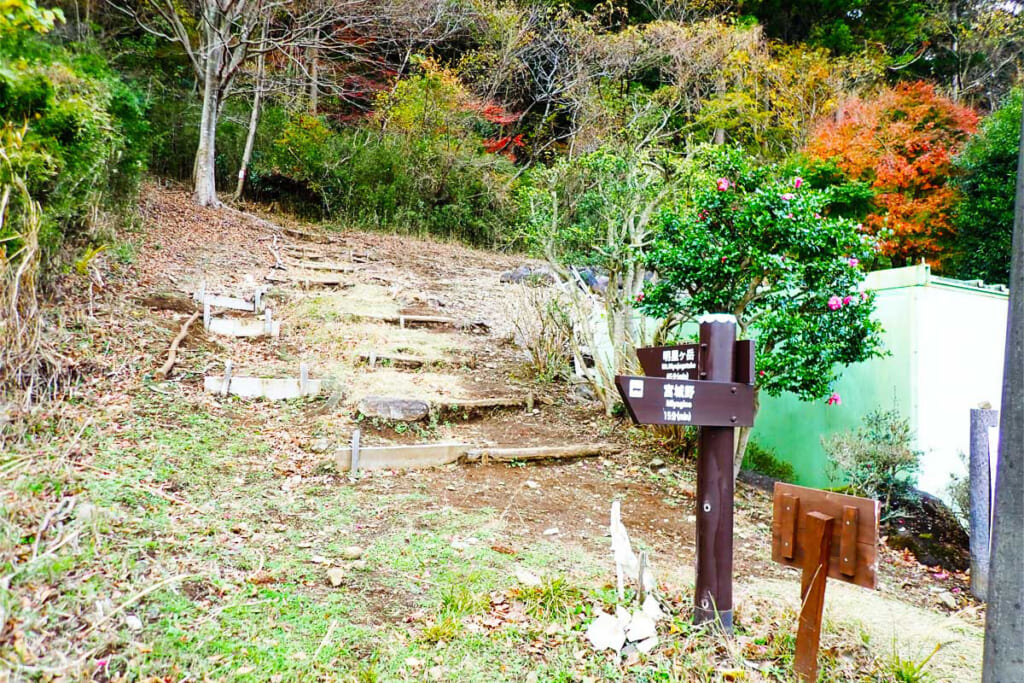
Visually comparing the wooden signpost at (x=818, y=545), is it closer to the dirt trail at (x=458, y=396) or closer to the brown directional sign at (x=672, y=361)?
the brown directional sign at (x=672, y=361)

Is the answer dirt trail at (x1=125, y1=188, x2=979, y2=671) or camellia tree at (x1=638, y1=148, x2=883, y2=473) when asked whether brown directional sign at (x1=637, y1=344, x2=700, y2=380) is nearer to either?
dirt trail at (x1=125, y1=188, x2=979, y2=671)

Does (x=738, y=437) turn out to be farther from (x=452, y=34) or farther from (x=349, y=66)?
(x=349, y=66)

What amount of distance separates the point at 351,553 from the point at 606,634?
153 centimetres

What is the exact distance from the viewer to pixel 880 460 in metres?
5.71

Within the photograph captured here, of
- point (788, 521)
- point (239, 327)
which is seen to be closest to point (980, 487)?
point (788, 521)

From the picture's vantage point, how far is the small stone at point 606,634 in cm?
267

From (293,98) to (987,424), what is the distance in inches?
613

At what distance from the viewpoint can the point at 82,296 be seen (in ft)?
20.6

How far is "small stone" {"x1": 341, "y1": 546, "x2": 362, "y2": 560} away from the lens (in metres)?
3.41

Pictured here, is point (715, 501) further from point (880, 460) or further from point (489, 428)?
point (880, 460)

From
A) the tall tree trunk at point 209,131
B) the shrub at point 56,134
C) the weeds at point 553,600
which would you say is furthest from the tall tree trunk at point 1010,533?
the tall tree trunk at point 209,131

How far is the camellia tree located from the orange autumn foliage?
7.52 meters

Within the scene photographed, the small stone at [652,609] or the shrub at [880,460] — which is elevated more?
the shrub at [880,460]

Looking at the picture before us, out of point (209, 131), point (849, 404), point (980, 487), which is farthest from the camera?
point (209, 131)
